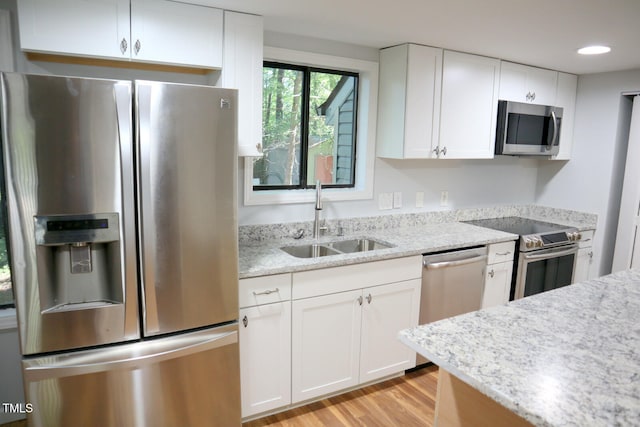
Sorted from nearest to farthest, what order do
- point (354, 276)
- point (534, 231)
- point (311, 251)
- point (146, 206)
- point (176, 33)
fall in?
point (146, 206)
point (176, 33)
point (354, 276)
point (311, 251)
point (534, 231)

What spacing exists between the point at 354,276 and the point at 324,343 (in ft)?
1.36

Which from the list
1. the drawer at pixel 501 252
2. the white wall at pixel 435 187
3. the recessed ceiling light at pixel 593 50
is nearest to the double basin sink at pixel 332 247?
the white wall at pixel 435 187

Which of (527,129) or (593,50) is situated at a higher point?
(593,50)

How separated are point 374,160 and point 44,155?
213 centimetres

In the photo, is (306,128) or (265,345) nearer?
(265,345)

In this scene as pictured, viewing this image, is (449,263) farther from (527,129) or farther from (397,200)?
(527,129)

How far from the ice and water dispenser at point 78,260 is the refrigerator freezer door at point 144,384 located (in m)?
0.22

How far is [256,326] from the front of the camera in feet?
7.13

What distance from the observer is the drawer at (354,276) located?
7.45ft

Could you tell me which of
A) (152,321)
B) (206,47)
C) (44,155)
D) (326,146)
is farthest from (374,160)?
(44,155)

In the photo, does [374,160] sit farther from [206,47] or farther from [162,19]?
[162,19]

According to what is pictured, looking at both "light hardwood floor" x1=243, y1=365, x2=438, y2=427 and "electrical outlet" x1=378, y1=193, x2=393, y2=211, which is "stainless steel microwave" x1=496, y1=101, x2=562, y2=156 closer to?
"electrical outlet" x1=378, y1=193, x2=393, y2=211

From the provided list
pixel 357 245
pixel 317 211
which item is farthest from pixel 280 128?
pixel 357 245

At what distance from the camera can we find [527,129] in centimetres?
345
